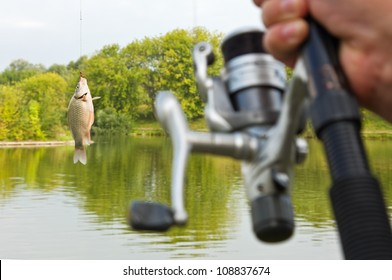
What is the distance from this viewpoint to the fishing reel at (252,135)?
52 centimetres

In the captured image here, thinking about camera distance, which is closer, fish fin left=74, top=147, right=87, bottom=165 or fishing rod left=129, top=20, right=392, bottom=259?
fishing rod left=129, top=20, right=392, bottom=259

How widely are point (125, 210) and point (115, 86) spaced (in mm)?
19992

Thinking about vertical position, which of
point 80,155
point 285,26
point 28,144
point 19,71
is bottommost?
point 285,26

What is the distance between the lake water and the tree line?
274 inches

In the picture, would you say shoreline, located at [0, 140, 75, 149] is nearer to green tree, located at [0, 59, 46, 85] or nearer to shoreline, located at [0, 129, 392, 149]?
shoreline, located at [0, 129, 392, 149]

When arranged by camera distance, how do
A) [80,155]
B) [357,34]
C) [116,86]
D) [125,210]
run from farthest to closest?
[116,86] < [125,210] < [80,155] < [357,34]

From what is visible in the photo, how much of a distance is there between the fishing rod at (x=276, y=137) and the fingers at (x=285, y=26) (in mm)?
20

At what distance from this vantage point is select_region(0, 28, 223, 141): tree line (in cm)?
2095

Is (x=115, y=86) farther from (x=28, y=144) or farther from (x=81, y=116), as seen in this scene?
(x=81, y=116)

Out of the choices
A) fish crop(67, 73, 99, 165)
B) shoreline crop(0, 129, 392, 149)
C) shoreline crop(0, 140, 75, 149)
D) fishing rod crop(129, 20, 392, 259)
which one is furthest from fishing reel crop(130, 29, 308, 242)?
shoreline crop(0, 140, 75, 149)

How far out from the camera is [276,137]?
0.56 meters

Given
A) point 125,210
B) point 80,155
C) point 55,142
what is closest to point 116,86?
point 55,142

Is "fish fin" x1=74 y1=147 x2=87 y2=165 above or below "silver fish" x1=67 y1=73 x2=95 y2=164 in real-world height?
below

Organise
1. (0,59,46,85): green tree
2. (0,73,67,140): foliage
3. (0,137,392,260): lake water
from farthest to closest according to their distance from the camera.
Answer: (0,59,46,85): green tree
(0,73,67,140): foliage
(0,137,392,260): lake water
